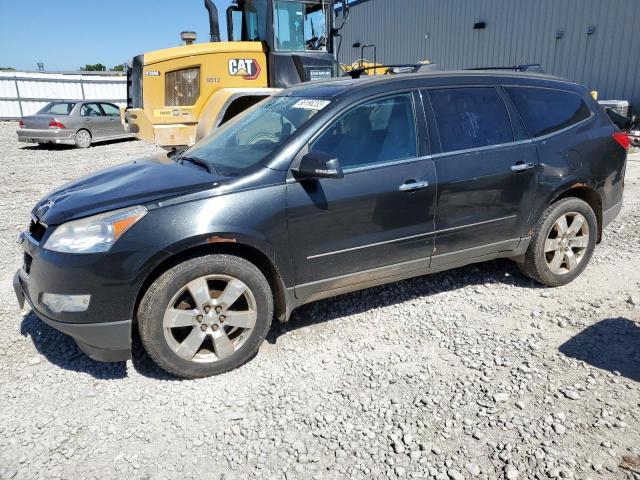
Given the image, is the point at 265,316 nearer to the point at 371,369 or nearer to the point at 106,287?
the point at 371,369

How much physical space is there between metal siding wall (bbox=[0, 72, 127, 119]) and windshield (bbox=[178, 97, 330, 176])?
22.6m

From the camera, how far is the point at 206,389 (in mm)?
2994

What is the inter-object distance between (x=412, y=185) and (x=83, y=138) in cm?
1448

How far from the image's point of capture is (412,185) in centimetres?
343

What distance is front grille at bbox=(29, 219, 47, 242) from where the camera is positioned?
2.99 m

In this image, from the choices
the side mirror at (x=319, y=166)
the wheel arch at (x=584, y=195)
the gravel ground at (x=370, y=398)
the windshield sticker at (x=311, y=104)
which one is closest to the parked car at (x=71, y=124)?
the gravel ground at (x=370, y=398)

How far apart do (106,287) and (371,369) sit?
1.67m

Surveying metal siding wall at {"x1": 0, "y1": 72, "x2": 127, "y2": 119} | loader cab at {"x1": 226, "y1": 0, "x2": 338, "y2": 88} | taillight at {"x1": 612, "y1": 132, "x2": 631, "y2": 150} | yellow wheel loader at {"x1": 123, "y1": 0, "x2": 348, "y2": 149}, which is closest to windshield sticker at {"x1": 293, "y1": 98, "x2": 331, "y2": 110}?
taillight at {"x1": 612, "y1": 132, "x2": 631, "y2": 150}

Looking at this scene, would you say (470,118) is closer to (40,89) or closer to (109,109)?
(109,109)

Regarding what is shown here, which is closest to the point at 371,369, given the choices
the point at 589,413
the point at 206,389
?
the point at 206,389

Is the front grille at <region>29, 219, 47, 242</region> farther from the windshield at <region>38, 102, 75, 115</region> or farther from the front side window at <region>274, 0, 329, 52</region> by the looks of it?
the windshield at <region>38, 102, 75, 115</region>

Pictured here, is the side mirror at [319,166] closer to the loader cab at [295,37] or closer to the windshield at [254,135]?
the windshield at [254,135]

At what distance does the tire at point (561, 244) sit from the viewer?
13.5 feet

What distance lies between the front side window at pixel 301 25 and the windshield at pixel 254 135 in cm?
472
